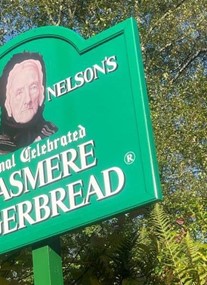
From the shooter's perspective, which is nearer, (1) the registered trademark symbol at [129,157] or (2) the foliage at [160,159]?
(1) the registered trademark symbol at [129,157]

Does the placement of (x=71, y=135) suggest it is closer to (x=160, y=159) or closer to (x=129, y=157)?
(x=129, y=157)

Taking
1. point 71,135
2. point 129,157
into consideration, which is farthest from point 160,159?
point 129,157

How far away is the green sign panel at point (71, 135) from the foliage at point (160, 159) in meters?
0.41

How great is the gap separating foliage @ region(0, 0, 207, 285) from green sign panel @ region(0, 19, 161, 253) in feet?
1.34

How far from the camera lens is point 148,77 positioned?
13.2 m

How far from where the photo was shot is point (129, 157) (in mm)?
2859

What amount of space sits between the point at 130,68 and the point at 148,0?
11.8 m

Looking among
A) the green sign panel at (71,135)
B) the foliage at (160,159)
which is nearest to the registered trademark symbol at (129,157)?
the green sign panel at (71,135)

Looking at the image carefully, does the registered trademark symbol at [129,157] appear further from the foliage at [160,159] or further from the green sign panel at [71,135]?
the foliage at [160,159]

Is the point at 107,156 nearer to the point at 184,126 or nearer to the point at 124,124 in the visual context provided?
the point at 124,124

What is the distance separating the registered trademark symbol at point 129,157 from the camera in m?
2.84

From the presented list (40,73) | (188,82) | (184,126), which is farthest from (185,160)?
(40,73)

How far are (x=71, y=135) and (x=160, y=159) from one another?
24.0 feet

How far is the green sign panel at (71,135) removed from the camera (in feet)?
9.38
